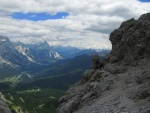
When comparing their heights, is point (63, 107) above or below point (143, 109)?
below

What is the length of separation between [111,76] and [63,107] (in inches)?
494

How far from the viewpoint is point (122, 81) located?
188 ft

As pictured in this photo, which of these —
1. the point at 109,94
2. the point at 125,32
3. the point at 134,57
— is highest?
the point at 125,32

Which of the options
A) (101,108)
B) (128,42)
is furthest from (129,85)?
(128,42)

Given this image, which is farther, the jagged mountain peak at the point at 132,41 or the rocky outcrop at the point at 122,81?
the jagged mountain peak at the point at 132,41

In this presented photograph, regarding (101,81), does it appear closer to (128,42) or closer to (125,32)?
(128,42)

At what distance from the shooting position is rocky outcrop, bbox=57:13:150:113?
154 feet

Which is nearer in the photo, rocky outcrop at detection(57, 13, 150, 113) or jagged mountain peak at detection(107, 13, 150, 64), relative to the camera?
rocky outcrop at detection(57, 13, 150, 113)

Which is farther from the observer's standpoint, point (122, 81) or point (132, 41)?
point (132, 41)

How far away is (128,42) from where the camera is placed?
68438 millimetres

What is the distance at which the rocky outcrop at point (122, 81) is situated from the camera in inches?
1845

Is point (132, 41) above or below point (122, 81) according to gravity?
above

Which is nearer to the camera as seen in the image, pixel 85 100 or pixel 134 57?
pixel 85 100

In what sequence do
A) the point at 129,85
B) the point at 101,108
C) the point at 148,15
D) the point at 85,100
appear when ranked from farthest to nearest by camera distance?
the point at 148,15 → the point at 85,100 → the point at 129,85 → the point at 101,108
